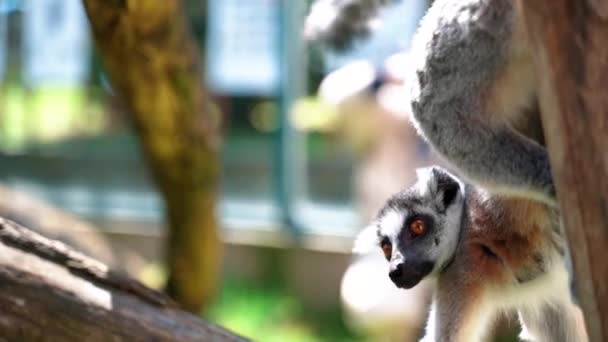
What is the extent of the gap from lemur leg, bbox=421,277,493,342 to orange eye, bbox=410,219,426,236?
12 cm

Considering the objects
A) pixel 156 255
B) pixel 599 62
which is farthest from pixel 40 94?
pixel 599 62

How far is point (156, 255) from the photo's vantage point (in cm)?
630

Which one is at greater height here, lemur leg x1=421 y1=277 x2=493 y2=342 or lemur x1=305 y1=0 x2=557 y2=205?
lemur x1=305 y1=0 x2=557 y2=205

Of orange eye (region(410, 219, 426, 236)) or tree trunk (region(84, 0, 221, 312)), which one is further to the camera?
tree trunk (region(84, 0, 221, 312))

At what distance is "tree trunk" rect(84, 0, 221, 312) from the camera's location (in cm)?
261

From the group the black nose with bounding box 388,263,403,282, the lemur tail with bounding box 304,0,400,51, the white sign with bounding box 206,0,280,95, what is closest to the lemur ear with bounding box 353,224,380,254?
the black nose with bounding box 388,263,403,282

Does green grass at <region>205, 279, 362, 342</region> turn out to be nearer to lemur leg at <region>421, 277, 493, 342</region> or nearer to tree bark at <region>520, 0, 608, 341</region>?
lemur leg at <region>421, 277, 493, 342</region>

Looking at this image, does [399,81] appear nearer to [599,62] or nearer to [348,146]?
[348,146]

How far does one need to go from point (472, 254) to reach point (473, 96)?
450mm

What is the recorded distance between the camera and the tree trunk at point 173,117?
2.61 metres

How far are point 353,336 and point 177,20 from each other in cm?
280

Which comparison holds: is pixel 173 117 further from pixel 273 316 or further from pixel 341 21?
pixel 273 316

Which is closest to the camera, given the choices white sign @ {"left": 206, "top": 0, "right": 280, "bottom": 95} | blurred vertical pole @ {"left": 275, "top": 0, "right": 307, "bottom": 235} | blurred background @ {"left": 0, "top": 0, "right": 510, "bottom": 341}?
blurred background @ {"left": 0, "top": 0, "right": 510, "bottom": 341}

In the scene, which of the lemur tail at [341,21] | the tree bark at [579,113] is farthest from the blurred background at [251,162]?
the tree bark at [579,113]
